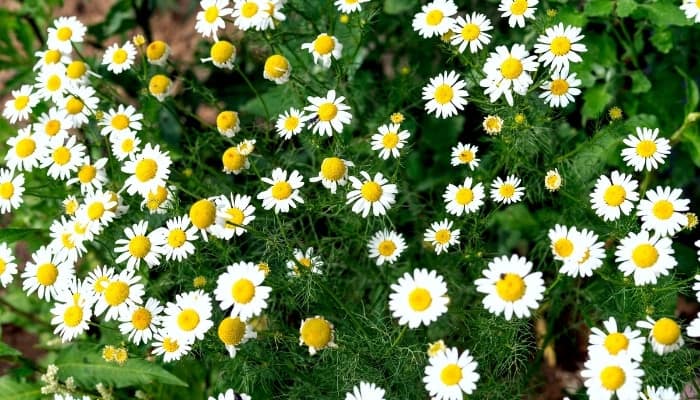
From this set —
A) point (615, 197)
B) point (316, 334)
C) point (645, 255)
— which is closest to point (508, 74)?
point (615, 197)

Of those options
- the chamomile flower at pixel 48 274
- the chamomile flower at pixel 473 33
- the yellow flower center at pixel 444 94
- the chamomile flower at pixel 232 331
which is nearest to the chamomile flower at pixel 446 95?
the yellow flower center at pixel 444 94

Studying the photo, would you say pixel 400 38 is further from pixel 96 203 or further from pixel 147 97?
pixel 96 203

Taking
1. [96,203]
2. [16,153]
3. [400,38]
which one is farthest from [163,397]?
[400,38]

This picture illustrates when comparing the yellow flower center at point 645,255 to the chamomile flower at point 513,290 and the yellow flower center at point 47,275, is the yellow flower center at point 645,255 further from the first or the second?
the yellow flower center at point 47,275

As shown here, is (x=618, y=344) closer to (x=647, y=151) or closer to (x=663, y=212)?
(x=663, y=212)

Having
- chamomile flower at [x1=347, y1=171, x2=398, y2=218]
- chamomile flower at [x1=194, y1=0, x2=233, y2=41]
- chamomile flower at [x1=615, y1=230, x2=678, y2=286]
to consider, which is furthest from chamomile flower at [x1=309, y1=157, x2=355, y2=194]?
chamomile flower at [x1=615, y1=230, x2=678, y2=286]

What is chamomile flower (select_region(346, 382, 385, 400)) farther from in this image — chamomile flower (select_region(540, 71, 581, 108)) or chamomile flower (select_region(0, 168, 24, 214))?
chamomile flower (select_region(0, 168, 24, 214))
